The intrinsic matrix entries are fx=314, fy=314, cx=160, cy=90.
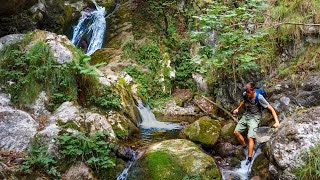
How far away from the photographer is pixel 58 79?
7.03 metres

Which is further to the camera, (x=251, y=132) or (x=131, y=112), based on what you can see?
(x=131, y=112)

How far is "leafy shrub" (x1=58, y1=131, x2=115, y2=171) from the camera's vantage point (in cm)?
575

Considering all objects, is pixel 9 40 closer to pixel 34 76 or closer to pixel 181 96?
pixel 34 76

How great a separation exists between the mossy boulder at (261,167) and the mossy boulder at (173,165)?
0.73m

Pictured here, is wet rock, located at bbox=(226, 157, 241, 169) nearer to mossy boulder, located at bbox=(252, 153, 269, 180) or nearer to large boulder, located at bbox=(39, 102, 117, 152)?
mossy boulder, located at bbox=(252, 153, 269, 180)

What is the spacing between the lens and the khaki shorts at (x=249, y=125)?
21.0 ft

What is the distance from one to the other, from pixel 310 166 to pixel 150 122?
518 centimetres

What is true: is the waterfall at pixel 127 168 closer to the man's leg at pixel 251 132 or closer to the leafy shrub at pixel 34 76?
the leafy shrub at pixel 34 76

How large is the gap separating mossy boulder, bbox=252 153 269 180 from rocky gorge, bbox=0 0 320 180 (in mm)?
22

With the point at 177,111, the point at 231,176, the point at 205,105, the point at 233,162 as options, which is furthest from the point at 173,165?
the point at 205,105

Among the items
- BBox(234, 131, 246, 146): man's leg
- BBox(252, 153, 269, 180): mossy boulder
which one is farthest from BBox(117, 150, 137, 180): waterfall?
BBox(252, 153, 269, 180): mossy boulder

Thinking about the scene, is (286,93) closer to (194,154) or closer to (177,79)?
(194,154)

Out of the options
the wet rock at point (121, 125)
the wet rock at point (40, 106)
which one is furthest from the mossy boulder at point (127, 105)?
the wet rock at point (40, 106)

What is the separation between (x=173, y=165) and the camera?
568 cm
